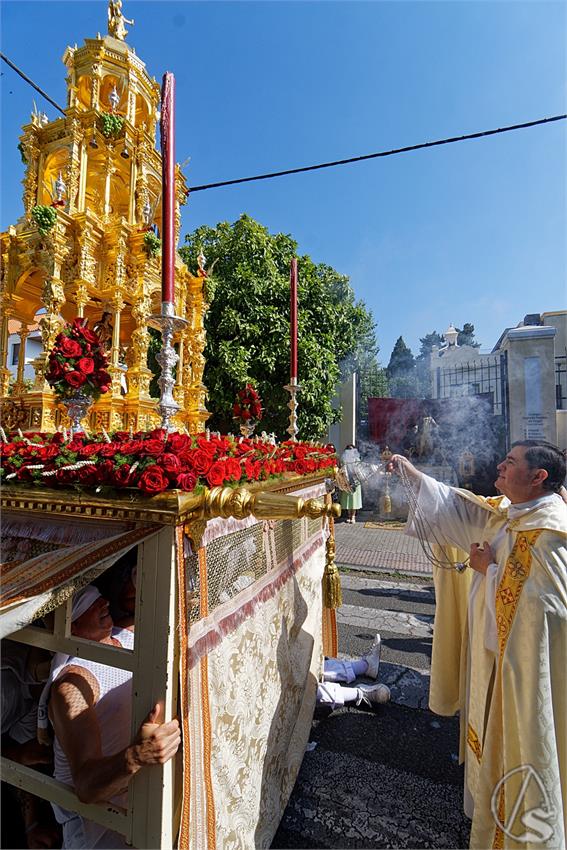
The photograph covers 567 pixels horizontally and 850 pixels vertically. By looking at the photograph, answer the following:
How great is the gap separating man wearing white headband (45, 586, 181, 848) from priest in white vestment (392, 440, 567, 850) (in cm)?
148

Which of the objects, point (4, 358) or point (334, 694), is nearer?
point (334, 694)

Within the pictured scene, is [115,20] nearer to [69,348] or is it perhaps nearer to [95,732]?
[69,348]

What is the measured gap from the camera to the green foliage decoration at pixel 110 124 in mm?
5684

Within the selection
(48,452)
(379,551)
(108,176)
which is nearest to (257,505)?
(48,452)

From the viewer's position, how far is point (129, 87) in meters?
6.27

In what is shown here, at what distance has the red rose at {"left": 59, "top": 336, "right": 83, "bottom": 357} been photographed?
2.75m

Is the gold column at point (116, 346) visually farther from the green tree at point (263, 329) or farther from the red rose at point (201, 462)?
the green tree at point (263, 329)

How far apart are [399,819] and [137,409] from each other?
4.73m

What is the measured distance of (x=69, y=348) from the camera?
9.09 ft

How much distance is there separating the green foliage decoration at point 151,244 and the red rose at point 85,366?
3702 mm

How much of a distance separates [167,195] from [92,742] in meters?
2.10

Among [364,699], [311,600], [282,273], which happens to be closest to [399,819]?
[364,699]

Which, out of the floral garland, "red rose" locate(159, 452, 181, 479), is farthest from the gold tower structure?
"red rose" locate(159, 452, 181, 479)

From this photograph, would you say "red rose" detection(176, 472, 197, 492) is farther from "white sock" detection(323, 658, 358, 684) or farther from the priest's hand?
"white sock" detection(323, 658, 358, 684)
